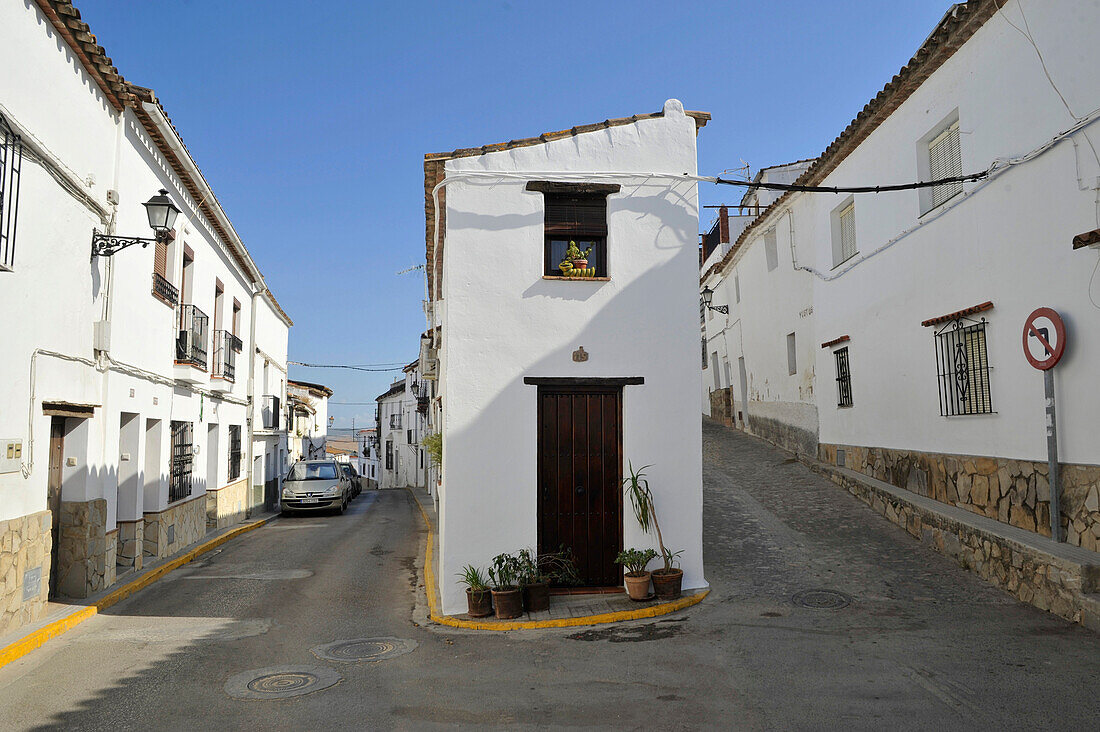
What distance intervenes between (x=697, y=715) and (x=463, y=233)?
5596 millimetres

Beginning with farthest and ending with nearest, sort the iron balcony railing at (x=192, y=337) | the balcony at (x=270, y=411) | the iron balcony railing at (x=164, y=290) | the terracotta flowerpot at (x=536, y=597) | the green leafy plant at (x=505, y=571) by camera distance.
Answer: the balcony at (x=270, y=411), the iron balcony railing at (x=192, y=337), the iron balcony railing at (x=164, y=290), the green leafy plant at (x=505, y=571), the terracotta flowerpot at (x=536, y=597)

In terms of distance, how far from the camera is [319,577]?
33.9 feet

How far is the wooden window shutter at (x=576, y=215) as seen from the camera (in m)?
8.73

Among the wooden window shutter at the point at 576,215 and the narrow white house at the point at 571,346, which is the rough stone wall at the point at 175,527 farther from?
the wooden window shutter at the point at 576,215

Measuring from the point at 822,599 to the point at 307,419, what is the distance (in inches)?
1239

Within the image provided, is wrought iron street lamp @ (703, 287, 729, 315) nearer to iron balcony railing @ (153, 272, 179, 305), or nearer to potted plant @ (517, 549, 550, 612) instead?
iron balcony railing @ (153, 272, 179, 305)

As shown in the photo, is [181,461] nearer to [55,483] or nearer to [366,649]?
[55,483]

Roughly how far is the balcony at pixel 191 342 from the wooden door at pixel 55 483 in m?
3.88

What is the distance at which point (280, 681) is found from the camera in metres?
5.82

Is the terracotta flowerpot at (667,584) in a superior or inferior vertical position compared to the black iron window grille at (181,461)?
inferior

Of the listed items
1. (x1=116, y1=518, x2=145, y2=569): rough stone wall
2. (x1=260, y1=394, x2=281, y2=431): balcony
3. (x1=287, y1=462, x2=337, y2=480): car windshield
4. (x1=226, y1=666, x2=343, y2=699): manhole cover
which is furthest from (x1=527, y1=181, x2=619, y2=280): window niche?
(x1=260, y1=394, x2=281, y2=431): balcony

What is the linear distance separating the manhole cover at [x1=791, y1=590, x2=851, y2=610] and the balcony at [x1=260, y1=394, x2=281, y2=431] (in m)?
16.7

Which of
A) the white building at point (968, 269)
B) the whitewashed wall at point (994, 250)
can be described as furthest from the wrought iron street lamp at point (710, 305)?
the whitewashed wall at point (994, 250)

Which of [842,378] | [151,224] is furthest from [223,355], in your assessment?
[842,378]
